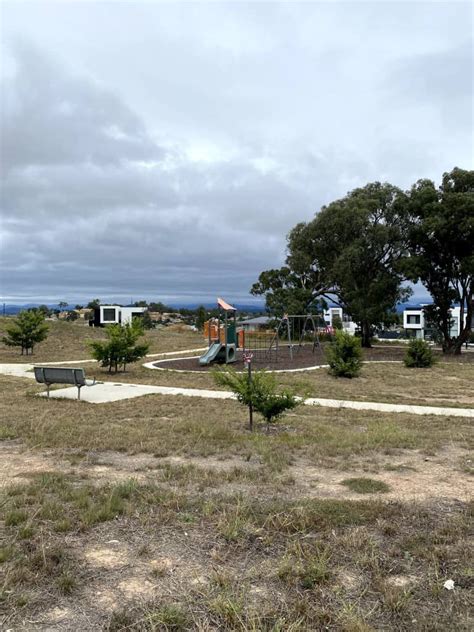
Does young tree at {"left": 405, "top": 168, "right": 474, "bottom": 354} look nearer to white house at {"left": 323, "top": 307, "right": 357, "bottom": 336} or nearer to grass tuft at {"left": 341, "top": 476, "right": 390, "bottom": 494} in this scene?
white house at {"left": 323, "top": 307, "right": 357, "bottom": 336}

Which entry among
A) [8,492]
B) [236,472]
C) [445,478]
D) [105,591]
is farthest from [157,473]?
[445,478]

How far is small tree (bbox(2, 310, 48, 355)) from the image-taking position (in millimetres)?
21609

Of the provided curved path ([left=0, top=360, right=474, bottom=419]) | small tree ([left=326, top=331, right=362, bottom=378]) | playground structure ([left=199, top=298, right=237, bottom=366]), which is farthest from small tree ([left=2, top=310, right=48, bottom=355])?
small tree ([left=326, top=331, right=362, bottom=378])

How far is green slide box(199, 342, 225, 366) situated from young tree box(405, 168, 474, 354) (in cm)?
1158

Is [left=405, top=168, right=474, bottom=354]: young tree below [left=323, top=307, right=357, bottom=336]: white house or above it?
above

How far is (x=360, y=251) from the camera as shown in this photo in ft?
88.5

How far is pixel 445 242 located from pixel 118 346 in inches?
706

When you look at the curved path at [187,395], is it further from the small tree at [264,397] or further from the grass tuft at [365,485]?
the grass tuft at [365,485]

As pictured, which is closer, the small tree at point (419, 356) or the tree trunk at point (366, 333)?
the small tree at point (419, 356)

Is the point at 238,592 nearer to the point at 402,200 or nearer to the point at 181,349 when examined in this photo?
the point at 181,349

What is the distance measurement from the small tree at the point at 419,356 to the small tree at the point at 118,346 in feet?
33.7

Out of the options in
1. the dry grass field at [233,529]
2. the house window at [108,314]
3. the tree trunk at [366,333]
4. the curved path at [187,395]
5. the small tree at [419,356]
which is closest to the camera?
the dry grass field at [233,529]

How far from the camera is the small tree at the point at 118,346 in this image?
15.4 metres

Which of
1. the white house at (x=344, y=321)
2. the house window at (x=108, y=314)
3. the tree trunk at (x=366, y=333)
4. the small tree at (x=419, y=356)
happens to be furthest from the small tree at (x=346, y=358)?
the house window at (x=108, y=314)
